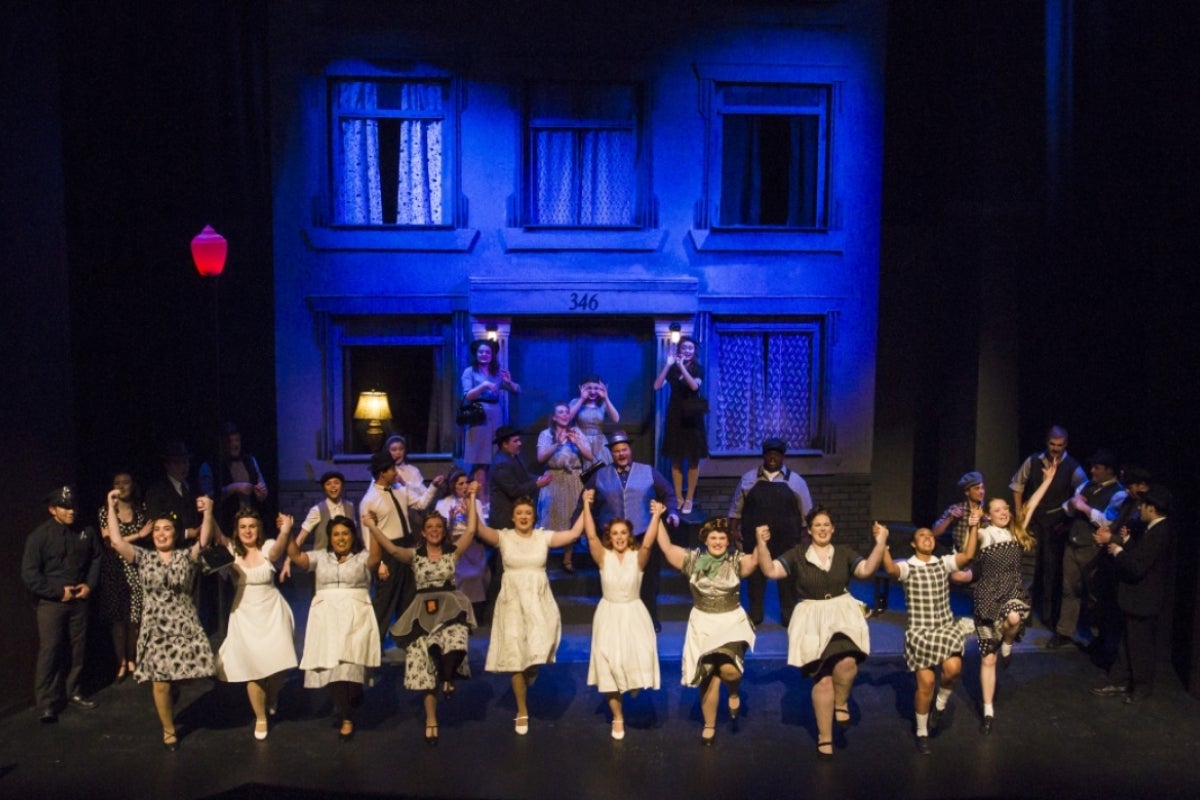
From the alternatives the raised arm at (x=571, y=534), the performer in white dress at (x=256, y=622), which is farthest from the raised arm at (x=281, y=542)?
the raised arm at (x=571, y=534)

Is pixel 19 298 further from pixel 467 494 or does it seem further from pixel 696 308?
pixel 696 308

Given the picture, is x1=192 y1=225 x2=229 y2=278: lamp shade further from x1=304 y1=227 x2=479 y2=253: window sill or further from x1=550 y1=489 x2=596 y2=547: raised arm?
x1=550 y1=489 x2=596 y2=547: raised arm

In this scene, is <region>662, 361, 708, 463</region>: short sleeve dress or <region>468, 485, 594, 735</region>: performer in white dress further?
<region>662, 361, 708, 463</region>: short sleeve dress

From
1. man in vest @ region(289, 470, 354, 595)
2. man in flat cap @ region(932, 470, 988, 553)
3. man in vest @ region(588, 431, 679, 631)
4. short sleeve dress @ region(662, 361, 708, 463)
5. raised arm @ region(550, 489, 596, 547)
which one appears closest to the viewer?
raised arm @ region(550, 489, 596, 547)

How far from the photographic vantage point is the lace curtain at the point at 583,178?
12.3 metres

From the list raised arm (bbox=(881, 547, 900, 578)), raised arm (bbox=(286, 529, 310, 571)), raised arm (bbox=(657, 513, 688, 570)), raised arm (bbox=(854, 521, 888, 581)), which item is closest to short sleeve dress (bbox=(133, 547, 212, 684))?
raised arm (bbox=(286, 529, 310, 571))

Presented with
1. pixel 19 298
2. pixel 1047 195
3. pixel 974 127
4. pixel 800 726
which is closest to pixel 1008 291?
pixel 1047 195

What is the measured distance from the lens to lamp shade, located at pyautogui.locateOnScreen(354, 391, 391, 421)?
37.6 feet

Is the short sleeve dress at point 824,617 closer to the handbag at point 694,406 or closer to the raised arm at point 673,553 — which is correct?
the raised arm at point 673,553

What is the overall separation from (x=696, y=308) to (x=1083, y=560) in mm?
5205

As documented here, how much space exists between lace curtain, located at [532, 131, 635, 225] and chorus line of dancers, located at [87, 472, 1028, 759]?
5920mm

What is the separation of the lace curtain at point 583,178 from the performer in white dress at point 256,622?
20.7 feet

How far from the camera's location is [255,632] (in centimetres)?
704

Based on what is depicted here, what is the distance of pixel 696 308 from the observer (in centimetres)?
1225
